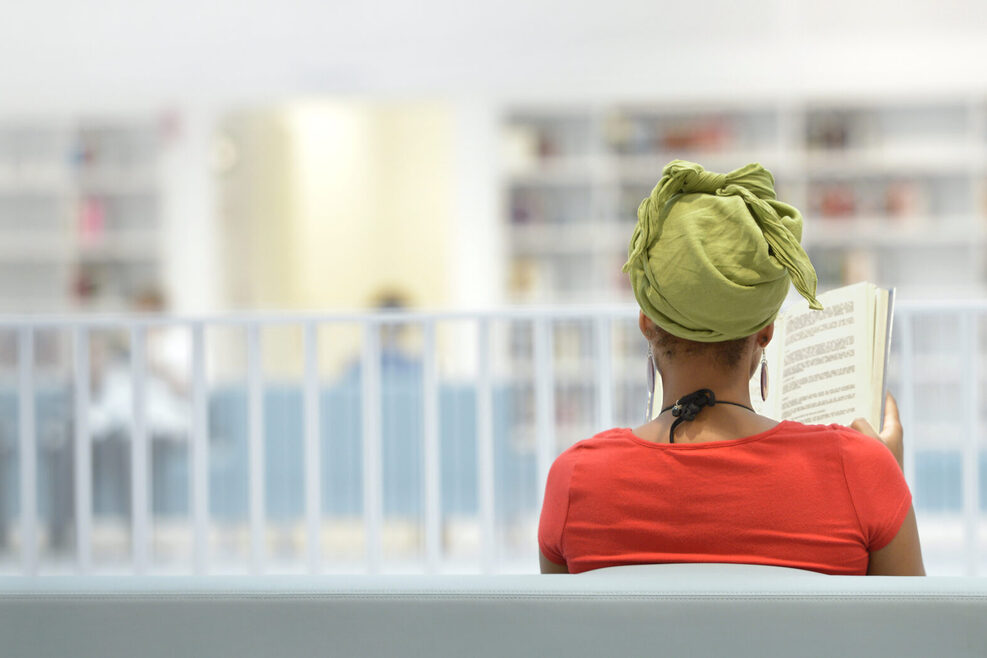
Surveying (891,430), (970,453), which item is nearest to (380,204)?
(970,453)

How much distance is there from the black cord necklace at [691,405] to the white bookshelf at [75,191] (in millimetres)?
5034

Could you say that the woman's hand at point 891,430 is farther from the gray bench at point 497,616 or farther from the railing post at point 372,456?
the railing post at point 372,456

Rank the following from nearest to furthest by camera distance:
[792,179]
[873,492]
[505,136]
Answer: [873,492] < [792,179] < [505,136]

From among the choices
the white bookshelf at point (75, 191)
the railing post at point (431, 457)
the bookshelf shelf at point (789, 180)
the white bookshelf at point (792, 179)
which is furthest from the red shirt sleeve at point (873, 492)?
the white bookshelf at point (75, 191)

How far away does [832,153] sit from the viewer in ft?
17.2

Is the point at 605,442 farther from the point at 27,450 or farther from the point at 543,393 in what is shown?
the point at 27,450

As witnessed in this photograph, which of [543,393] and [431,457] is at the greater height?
[543,393]

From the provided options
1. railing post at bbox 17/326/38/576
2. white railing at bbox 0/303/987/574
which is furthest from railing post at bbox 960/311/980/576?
railing post at bbox 17/326/38/576

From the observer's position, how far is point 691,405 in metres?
1.08

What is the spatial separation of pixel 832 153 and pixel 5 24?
15.5 feet

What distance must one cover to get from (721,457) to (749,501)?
0.05m

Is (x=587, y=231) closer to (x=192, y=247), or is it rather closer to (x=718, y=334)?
(x=192, y=247)

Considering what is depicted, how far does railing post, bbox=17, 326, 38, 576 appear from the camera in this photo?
224 centimetres

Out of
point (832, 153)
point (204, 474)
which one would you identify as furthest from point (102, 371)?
point (832, 153)
